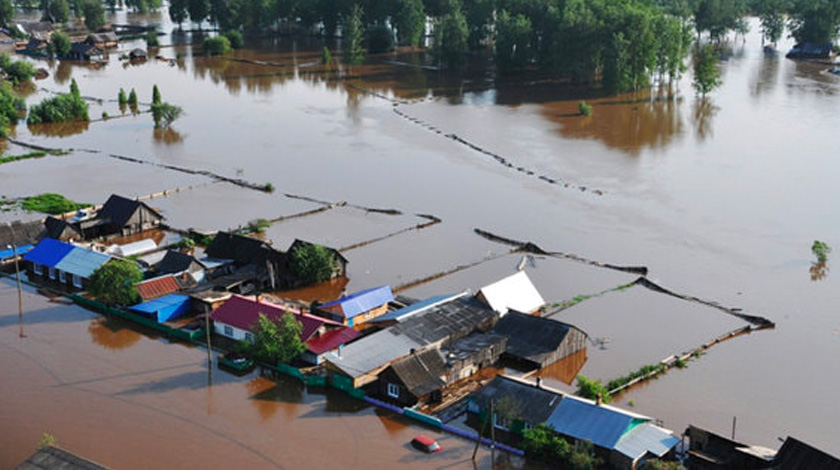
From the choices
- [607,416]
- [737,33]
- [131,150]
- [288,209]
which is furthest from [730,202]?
[737,33]

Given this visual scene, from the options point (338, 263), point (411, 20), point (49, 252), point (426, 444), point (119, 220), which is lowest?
point (426, 444)

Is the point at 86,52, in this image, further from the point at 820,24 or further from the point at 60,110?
the point at 820,24

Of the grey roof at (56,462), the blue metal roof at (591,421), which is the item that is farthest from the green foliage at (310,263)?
the grey roof at (56,462)

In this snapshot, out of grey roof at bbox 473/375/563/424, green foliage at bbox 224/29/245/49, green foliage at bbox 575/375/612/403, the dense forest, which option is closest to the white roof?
green foliage at bbox 575/375/612/403

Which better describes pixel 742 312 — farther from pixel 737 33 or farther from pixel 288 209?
pixel 737 33

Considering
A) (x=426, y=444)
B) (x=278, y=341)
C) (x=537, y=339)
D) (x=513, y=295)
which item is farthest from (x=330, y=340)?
(x=513, y=295)

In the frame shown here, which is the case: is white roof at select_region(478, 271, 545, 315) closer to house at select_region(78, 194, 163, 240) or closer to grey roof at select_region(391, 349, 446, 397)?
grey roof at select_region(391, 349, 446, 397)
